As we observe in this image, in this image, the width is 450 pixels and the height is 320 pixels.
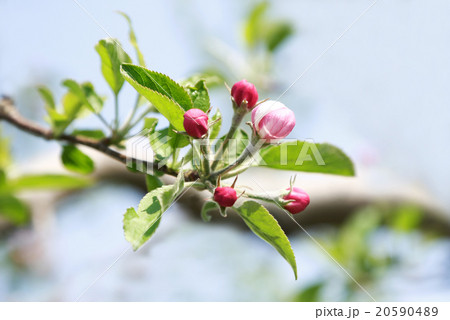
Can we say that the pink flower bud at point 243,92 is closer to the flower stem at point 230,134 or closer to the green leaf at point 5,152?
the flower stem at point 230,134

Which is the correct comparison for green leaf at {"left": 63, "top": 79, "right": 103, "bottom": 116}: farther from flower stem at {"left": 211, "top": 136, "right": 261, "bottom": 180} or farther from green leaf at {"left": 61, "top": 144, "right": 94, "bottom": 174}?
flower stem at {"left": 211, "top": 136, "right": 261, "bottom": 180}

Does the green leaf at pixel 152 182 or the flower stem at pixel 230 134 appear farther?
the green leaf at pixel 152 182

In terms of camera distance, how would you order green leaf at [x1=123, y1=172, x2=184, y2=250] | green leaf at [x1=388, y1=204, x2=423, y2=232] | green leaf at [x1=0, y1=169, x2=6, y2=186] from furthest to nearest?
green leaf at [x1=388, y1=204, x2=423, y2=232] → green leaf at [x1=0, y1=169, x2=6, y2=186] → green leaf at [x1=123, y1=172, x2=184, y2=250]

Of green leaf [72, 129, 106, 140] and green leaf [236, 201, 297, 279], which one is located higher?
green leaf [72, 129, 106, 140]

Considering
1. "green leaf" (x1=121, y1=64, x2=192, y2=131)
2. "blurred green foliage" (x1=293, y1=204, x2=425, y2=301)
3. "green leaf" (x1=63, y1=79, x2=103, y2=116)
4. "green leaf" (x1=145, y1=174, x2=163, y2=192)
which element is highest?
"blurred green foliage" (x1=293, y1=204, x2=425, y2=301)

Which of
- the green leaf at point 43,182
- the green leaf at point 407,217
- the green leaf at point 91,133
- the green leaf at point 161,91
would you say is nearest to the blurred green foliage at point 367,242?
the green leaf at point 407,217

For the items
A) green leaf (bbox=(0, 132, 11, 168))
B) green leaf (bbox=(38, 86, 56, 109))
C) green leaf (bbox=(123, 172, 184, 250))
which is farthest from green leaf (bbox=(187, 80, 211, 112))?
green leaf (bbox=(0, 132, 11, 168))
